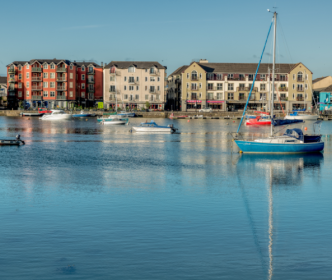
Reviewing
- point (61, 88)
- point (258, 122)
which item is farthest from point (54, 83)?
point (258, 122)

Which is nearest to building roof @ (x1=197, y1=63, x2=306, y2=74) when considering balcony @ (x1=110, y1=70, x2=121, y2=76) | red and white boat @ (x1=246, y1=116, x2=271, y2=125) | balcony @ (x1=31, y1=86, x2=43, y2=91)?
balcony @ (x1=110, y1=70, x2=121, y2=76)

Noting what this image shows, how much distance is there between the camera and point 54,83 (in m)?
162

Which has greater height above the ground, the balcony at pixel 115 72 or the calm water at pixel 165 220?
the balcony at pixel 115 72

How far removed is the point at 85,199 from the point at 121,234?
7.77 meters

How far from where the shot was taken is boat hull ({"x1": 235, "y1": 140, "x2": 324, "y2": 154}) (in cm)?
4841

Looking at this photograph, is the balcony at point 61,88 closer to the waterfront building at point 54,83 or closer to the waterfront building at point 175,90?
the waterfront building at point 54,83

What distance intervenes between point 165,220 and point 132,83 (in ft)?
457

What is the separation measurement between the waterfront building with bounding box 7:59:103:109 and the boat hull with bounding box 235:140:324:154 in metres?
121

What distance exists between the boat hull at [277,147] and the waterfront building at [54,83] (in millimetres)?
120994

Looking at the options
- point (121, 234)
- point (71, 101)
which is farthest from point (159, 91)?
point (121, 234)

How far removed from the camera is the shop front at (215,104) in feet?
520

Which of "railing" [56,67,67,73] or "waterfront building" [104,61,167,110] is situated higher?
"railing" [56,67,67,73]

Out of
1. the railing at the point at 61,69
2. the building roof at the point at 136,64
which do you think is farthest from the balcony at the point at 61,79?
the building roof at the point at 136,64

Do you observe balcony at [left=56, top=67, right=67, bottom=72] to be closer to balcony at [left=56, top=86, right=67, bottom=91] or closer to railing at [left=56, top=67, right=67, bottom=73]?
railing at [left=56, top=67, right=67, bottom=73]
